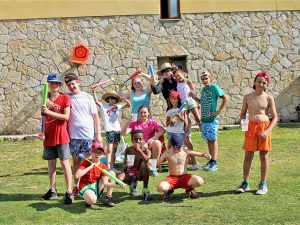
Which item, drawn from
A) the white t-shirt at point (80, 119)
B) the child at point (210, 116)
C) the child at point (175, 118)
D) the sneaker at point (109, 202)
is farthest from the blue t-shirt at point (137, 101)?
the sneaker at point (109, 202)

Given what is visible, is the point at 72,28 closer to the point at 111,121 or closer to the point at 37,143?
the point at 37,143

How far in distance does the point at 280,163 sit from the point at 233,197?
2.40 m

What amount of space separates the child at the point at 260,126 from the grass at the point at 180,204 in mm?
247

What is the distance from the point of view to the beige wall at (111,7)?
13.3m

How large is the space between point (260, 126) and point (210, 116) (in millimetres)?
1692

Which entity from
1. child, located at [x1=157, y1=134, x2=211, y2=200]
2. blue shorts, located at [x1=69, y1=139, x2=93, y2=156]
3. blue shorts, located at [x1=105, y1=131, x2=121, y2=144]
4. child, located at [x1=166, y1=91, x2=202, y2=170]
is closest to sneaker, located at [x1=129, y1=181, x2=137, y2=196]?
child, located at [x1=157, y1=134, x2=211, y2=200]

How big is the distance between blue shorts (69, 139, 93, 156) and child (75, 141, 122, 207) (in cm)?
31

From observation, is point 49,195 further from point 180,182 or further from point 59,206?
point 180,182

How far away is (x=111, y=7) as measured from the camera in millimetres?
13562

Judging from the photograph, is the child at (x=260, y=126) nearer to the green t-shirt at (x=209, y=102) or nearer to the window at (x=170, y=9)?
the green t-shirt at (x=209, y=102)

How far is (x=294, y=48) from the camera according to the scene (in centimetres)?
1434

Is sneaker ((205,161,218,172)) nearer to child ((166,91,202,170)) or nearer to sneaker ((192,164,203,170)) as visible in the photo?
sneaker ((192,164,203,170))

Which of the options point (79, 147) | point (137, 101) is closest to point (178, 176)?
point (79, 147)

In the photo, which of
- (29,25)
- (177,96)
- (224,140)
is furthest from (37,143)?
(177,96)
